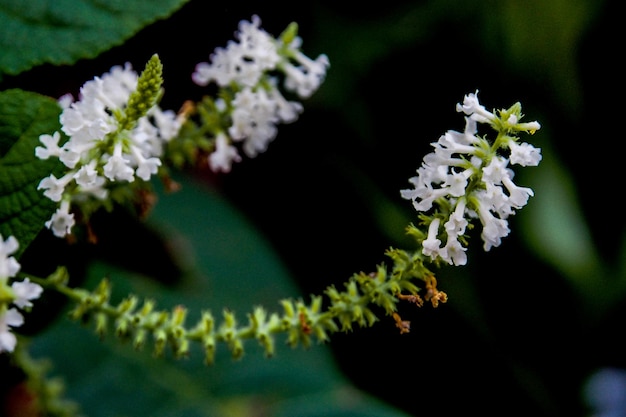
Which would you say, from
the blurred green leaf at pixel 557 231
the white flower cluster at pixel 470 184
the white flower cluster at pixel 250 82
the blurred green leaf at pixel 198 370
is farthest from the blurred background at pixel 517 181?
the white flower cluster at pixel 470 184

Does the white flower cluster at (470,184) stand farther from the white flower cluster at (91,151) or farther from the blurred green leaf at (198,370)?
the blurred green leaf at (198,370)

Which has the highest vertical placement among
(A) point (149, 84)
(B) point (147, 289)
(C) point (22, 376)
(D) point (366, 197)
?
(D) point (366, 197)

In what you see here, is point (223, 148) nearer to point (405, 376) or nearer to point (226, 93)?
point (226, 93)

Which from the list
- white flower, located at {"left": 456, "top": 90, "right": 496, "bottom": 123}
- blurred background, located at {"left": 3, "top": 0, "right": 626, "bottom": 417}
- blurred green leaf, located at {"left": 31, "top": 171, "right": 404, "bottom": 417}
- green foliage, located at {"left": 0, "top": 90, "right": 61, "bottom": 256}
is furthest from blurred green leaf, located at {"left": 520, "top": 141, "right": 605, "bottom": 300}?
green foliage, located at {"left": 0, "top": 90, "right": 61, "bottom": 256}

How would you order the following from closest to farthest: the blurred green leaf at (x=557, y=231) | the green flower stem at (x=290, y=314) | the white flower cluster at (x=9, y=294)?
1. the white flower cluster at (x=9, y=294)
2. the green flower stem at (x=290, y=314)
3. the blurred green leaf at (x=557, y=231)

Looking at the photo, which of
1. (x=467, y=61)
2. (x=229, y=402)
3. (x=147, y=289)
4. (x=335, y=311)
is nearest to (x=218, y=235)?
(x=147, y=289)

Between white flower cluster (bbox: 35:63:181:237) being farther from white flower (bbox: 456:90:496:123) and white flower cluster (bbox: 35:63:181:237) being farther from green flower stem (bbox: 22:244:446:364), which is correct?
white flower (bbox: 456:90:496:123)
